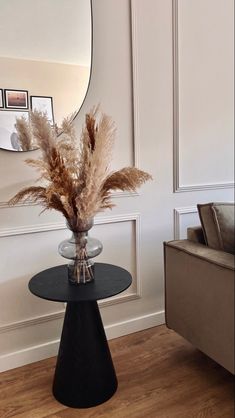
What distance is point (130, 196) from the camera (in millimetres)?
2088

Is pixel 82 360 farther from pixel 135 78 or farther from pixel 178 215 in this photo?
pixel 135 78

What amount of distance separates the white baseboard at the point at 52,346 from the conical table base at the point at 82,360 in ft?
1.16

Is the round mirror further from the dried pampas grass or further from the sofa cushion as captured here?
the sofa cushion

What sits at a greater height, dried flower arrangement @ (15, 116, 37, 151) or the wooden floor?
dried flower arrangement @ (15, 116, 37, 151)

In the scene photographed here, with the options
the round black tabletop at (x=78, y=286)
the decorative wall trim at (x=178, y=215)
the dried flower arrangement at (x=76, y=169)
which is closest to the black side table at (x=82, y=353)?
the round black tabletop at (x=78, y=286)

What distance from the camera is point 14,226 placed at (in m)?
1.80

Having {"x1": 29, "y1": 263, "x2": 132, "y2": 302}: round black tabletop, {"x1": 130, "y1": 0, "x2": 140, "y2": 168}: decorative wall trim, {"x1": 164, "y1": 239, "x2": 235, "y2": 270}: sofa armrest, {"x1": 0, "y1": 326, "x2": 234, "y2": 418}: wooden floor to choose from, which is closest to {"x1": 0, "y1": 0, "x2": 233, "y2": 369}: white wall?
{"x1": 130, "y1": 0, "x2": 140, "y2": 168}: decorative wall trim

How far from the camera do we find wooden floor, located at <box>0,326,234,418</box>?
1.54m

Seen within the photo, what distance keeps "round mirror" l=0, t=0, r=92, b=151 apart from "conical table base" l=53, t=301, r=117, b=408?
2.78ft

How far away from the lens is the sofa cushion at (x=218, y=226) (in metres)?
1.75

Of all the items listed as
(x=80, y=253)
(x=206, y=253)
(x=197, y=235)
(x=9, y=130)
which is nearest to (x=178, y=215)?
(x=197, y=235)

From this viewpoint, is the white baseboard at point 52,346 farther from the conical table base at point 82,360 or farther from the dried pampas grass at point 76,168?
the dried pampas grass at point 76,168

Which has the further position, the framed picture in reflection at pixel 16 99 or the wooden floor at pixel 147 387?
the framed picture in reflection at pixel 16 99

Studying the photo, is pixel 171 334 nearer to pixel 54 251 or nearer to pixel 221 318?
pixel 221 318
